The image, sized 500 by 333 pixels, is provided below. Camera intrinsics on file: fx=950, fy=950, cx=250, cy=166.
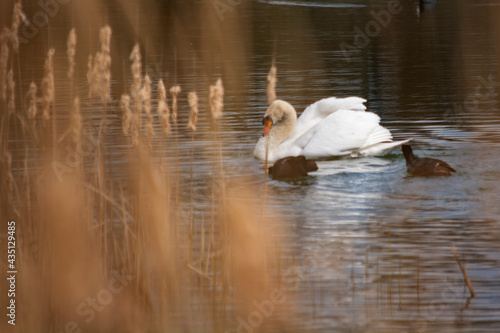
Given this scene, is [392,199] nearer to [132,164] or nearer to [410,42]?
[132,164]

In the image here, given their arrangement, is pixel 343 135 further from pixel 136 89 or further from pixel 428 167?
pixel 136 89

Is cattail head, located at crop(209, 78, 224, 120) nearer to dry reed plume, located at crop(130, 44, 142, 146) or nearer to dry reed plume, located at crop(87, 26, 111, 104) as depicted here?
dry reed plume, located at crop(130, 44, 142, 146)

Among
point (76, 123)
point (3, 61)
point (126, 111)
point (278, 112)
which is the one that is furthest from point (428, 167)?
point (3, 61)

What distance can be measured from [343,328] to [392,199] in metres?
3.53

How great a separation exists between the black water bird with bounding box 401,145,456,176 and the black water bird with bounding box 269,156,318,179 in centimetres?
105

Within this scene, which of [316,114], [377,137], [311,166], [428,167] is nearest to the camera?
[428,167]

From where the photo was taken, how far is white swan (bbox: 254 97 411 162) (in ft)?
35.2

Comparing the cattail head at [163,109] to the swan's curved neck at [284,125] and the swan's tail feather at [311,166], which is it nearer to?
the swan's tail feather at [311,166]

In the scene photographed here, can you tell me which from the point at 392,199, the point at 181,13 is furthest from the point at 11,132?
the point at 181,13

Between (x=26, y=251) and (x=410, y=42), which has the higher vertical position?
(x=410, y=42)

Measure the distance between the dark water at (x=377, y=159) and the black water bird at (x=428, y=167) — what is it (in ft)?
0.31

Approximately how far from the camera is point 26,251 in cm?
581

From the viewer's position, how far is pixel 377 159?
11.0 m

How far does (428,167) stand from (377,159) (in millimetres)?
1542
